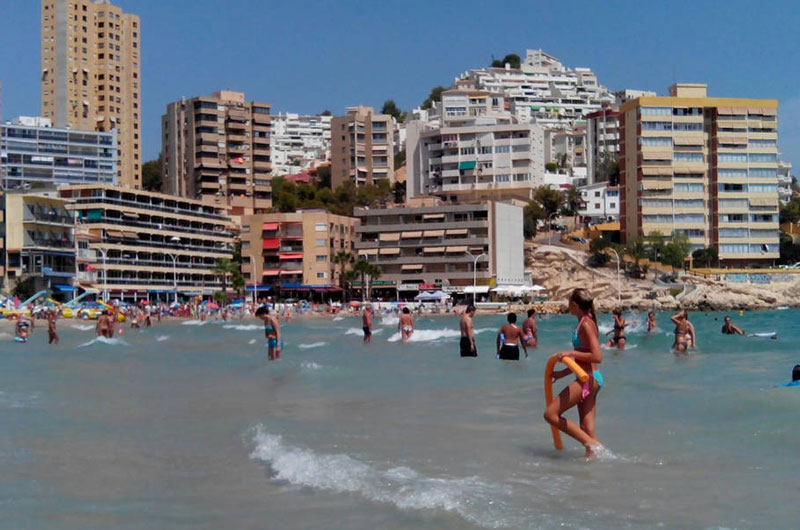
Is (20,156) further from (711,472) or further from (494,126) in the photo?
(711,472)

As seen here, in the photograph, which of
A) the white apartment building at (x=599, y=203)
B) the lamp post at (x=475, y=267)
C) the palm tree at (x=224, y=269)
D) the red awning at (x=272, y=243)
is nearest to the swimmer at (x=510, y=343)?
the lamp post at (x=475, y=267)

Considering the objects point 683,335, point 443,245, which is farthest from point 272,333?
point 443,245

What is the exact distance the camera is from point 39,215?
7275cm

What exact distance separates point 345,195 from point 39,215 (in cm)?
4883

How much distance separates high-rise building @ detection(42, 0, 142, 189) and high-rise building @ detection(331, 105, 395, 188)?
27134 mm

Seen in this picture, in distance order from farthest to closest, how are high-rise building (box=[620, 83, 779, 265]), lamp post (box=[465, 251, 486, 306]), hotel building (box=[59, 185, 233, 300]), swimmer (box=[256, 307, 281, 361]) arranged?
1. high-rise building (box=[620, 83, 779, 265])
2. lamp post (box=[465, 251, 486, 306])
3. hotel building (box=[59, 185, 233, 300])
4. swimmer (box=[256, 307, 281, 361])

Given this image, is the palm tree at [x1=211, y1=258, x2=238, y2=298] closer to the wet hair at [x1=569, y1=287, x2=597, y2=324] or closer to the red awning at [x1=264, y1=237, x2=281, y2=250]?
the red awning at [x1=264, y1=237, x2=281, y2=250]

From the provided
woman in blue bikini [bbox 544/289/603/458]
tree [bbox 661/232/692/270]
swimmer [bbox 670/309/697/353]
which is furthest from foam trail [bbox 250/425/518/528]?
tree [bbox 661/232/692/270]

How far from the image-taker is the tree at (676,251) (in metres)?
90.9

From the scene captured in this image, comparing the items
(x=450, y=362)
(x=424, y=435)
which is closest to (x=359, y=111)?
(x=450, y=362)

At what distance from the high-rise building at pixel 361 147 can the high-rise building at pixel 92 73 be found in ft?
89.0

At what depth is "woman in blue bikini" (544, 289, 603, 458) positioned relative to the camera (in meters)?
8.80

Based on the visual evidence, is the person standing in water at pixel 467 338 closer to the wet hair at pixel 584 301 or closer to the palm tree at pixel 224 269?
the wet hair at pixel 584 301

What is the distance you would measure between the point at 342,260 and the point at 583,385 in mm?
86528
